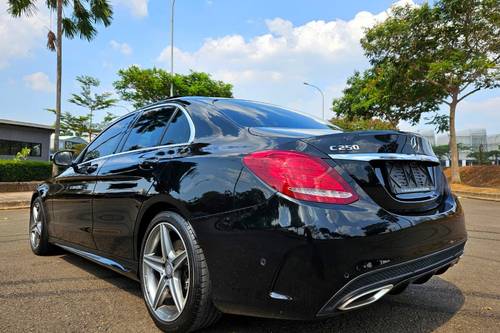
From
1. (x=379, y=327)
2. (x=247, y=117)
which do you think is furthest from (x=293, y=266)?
(x=247, y=117)

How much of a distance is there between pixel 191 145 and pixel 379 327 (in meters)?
1.60

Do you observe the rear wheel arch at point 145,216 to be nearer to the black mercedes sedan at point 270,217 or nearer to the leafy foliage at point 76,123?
the black mercedes sedan at point 270,217

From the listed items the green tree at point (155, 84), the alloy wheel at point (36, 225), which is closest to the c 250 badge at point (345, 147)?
the alloy wheel at point (36, 225)

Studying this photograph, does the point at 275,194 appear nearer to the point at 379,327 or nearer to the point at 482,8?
the point at 379,327

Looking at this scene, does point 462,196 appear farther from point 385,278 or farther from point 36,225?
point 385,278

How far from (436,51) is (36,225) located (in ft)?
64.1

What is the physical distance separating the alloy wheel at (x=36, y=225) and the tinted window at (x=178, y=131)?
252 cm

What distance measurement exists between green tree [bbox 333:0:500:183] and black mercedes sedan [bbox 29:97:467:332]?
703 inches

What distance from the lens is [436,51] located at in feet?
64.3

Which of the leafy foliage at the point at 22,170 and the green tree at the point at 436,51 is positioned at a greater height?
the green tree at the point at 436,51

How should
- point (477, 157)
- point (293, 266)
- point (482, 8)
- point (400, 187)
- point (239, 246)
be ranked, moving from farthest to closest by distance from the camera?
point (477, 157) < point (482, 8) < point (400, 187) < point (239, 246) < point (293, 266)

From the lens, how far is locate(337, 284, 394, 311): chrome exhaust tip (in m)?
1.93

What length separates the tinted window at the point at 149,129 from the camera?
10.2 feet

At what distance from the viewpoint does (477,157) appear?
95.1 ft
